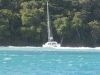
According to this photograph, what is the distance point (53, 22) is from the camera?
5141cm

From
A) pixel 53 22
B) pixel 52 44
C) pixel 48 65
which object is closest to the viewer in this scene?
pixel 48 65

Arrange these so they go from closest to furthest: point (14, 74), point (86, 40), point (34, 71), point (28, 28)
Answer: point (14, 74)
point (34, 71)
point (28, 28)
point (86, 40)

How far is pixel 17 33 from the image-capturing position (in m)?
50.9

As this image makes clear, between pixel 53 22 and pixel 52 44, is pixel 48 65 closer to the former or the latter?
pixel 52 44

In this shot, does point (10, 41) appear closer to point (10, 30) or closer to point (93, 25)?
point (10, 30)

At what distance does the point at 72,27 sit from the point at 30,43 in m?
6.90

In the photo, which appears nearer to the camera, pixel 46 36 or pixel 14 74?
pixel 14 74

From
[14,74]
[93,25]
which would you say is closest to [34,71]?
[14,74]

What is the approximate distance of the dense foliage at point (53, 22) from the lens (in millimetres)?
49219

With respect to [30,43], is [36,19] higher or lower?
higher

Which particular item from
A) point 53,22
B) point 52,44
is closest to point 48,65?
point 52,44

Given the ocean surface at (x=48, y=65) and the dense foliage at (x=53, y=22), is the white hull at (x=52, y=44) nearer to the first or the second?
the dense foliage at (x=53, y=22)

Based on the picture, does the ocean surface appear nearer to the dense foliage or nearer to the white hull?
the white hull

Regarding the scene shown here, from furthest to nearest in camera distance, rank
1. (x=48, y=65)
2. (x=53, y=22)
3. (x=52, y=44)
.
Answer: (x=53, y=22)
(x=52, y=44)
(x=48, y=65)
